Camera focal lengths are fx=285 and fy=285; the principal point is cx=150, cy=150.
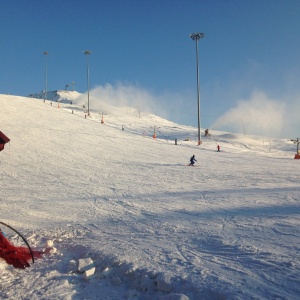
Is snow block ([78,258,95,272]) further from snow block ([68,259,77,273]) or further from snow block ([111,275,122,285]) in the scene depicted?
snow block ([111,275,122,285])

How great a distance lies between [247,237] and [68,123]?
28166mm

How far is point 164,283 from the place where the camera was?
4.03 m

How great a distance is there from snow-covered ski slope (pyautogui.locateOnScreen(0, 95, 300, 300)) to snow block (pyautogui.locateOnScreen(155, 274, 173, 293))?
0.01 meters

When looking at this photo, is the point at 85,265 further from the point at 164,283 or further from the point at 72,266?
the point at 164,283

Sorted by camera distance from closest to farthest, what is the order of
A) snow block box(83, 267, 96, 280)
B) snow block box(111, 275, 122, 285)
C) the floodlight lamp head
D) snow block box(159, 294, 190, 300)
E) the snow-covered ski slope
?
snow block box(159, 294, 190, 300) < the snow-covered ski slope < snow block box(111, 275, 122, 285) < snow block box(83, 267, 96, 280) < the floodlight lamp head

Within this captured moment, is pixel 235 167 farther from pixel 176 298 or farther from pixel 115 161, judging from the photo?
pixel 176 298

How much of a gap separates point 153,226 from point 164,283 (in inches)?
114

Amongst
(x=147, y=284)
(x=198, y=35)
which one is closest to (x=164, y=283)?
(x=147, y=284)

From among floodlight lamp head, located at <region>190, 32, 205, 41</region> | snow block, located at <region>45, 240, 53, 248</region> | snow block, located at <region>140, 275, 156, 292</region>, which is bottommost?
snow block, located at <region>140, 275, 156, 292</region>

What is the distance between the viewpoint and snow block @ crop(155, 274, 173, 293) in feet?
13.0

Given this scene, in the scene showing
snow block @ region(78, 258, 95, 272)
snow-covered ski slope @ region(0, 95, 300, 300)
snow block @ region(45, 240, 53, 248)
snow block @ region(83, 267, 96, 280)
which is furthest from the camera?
snow block @ region(45, 240, 53, 248)

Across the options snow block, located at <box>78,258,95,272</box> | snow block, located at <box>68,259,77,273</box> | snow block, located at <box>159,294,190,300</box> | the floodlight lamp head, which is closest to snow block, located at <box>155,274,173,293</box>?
snow block, located at <box>159,294,190,300</box>

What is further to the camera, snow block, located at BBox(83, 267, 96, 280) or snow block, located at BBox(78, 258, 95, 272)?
snow block, located at BBox(78, 258, 95, 272)

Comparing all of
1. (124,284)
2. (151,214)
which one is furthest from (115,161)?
(124,284)
